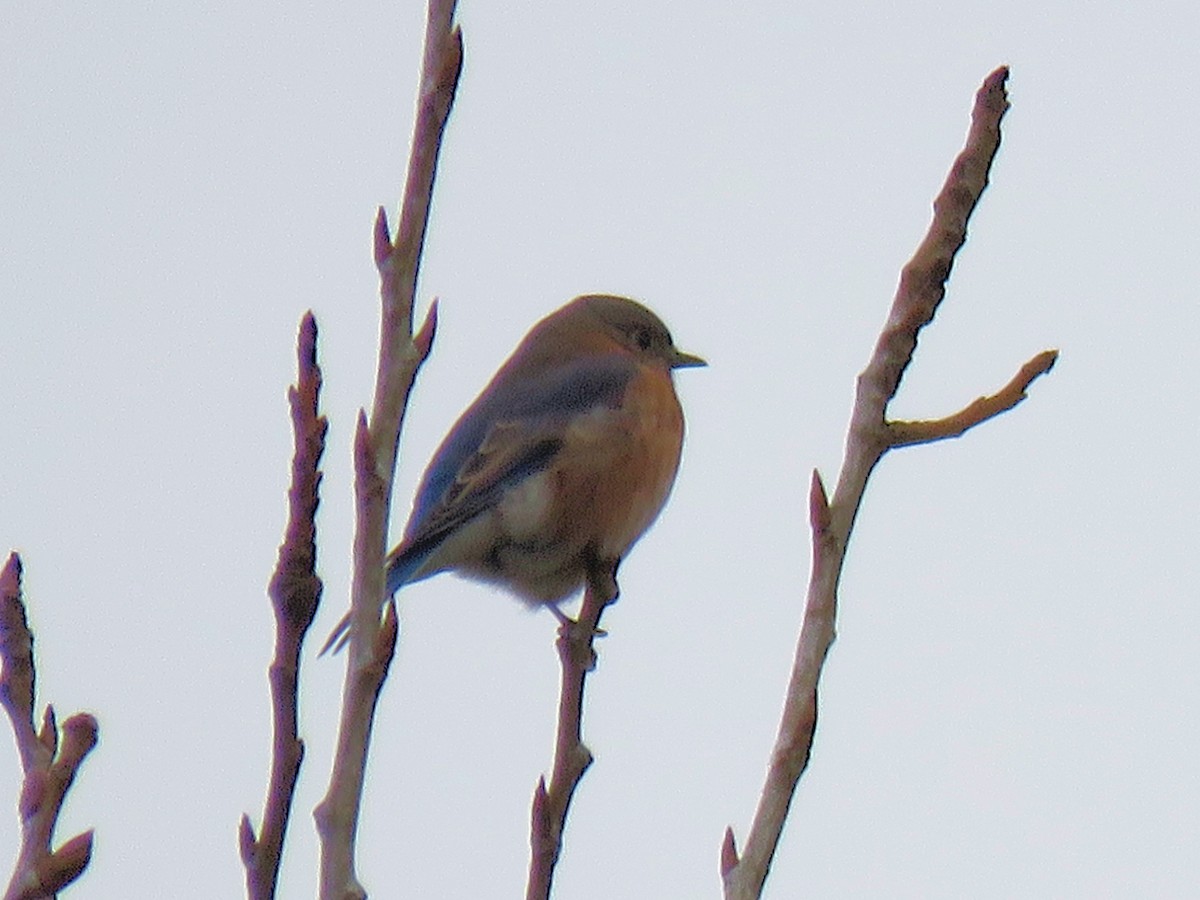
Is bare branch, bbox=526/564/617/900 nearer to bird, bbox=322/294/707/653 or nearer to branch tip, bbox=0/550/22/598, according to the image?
branch tip, bbox=0/550/22/598

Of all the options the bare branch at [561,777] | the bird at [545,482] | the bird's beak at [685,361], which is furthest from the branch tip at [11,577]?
the bird's beak at [685,361]

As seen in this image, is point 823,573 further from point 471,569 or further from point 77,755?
point 471,569

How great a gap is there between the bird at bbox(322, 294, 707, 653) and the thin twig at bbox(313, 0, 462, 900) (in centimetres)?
358

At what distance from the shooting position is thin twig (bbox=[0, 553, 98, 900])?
5.44 ft

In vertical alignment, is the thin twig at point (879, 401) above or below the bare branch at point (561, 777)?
above

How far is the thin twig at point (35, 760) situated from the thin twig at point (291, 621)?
0.55ft

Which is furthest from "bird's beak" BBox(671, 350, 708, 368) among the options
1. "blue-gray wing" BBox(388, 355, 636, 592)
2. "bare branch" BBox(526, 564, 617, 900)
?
"bare branch" BBox(526, 564, 617, 900)

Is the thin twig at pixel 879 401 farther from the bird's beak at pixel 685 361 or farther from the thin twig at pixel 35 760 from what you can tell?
the bird's beak at pixel 685 361

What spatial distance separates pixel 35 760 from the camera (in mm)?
1747

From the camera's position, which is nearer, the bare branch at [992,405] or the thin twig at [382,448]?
the thin twig at [382,448]

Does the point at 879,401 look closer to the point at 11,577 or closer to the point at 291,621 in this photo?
the point at 291,621

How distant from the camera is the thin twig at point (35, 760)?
1.66m

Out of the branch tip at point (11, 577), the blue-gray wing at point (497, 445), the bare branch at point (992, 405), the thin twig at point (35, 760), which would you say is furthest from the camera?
the blue-gray wing at point (497, 445)

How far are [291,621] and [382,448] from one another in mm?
195
